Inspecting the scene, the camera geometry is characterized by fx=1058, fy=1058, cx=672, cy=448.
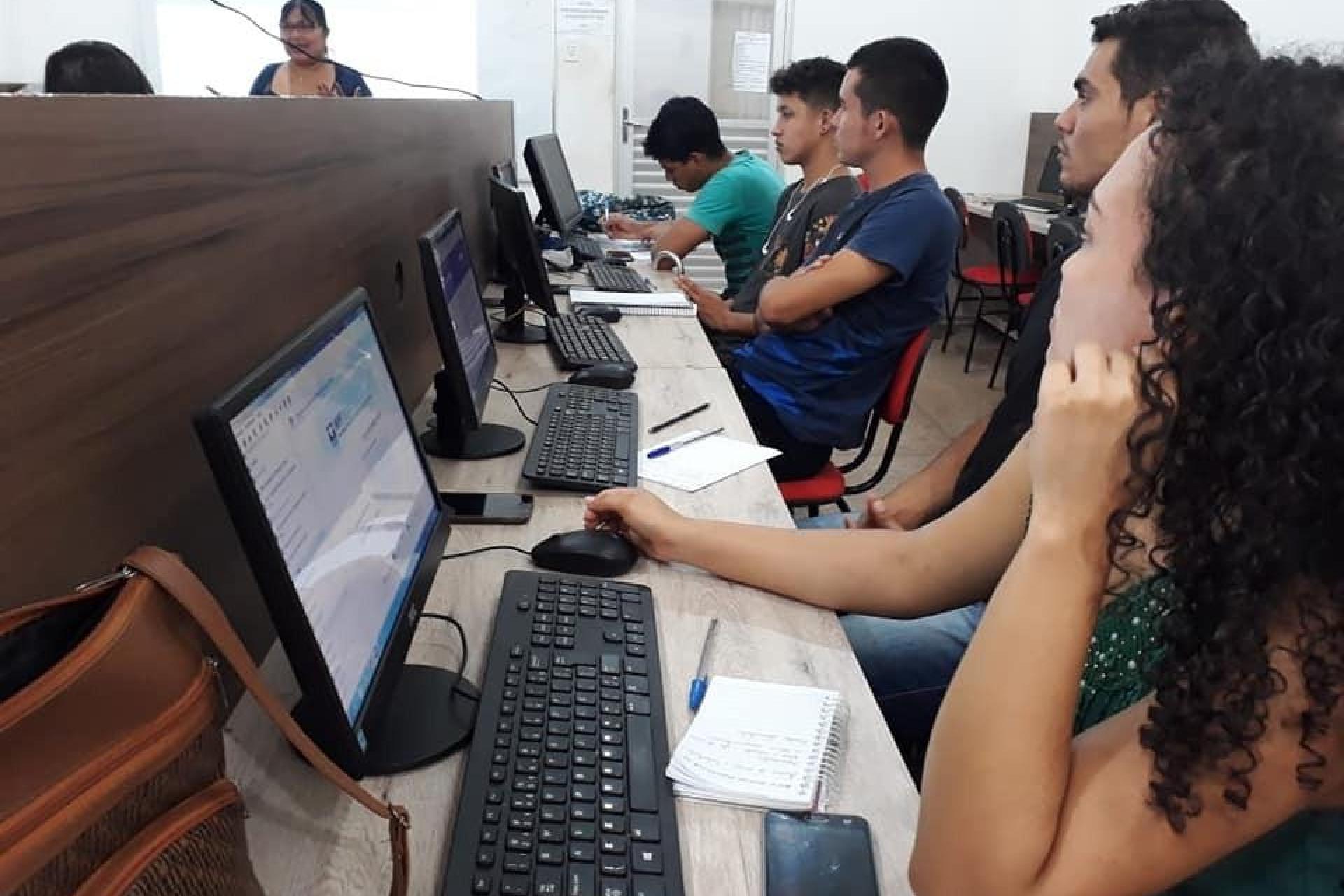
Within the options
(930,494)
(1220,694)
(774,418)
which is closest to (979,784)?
(1220,694)

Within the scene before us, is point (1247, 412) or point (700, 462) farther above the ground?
point (1247, 412)

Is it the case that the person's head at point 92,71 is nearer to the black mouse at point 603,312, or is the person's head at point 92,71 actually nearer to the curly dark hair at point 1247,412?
the black mouse at point 603,312

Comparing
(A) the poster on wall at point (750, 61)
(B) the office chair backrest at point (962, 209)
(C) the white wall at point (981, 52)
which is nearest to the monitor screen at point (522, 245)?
(B) the office chair backrest at point (962, 209)

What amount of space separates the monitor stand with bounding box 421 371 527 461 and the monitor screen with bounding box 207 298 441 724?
1.95 ft

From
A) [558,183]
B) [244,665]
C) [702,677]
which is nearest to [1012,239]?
[558,183]

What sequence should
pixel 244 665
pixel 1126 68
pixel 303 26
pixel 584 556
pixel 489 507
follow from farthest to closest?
1. pixel 303 26
2. pixel 1126 68
3. pixel 489 507
4. pixel 584 556
5. pixel 244 665

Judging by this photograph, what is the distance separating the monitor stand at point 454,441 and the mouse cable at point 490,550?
33 centimetres

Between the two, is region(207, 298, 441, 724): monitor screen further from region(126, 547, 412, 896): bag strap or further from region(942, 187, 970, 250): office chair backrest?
region(942, 187, 970, 250): office chair backrest

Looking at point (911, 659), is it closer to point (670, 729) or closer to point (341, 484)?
point (670, 729)

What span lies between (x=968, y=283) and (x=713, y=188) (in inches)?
86.8

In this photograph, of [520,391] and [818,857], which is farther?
[520,391]

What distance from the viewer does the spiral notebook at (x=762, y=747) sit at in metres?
0.87

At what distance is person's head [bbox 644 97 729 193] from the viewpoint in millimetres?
3740

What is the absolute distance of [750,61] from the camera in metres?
5.59
